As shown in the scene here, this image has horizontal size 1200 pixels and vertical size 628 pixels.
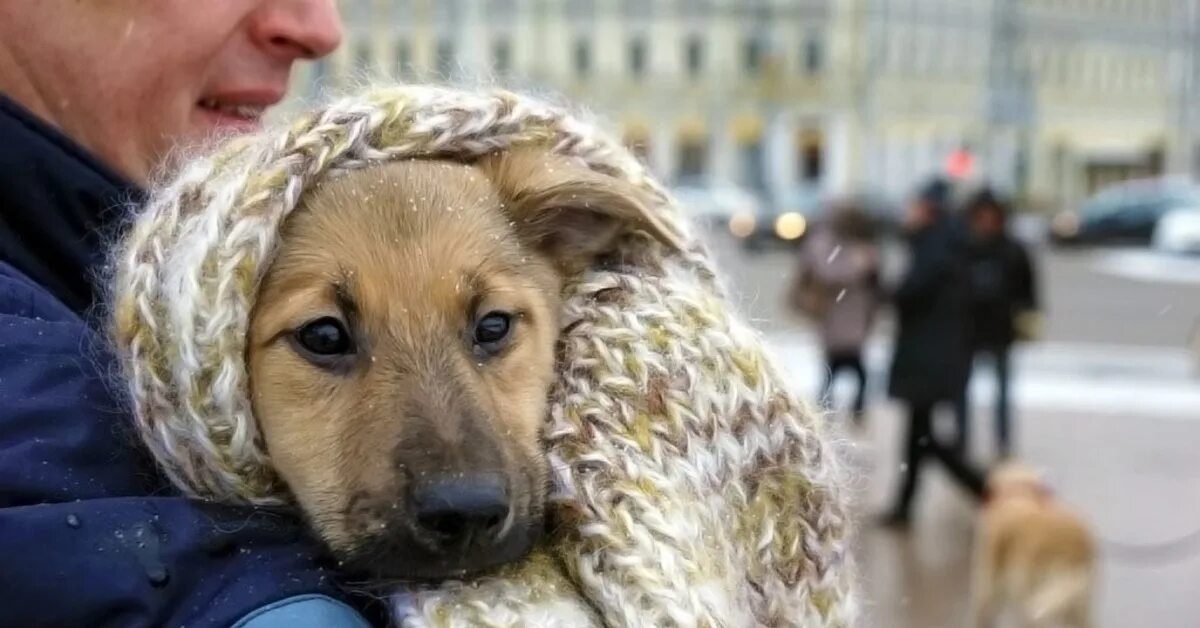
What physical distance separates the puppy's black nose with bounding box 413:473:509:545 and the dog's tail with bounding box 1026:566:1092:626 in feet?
17.6

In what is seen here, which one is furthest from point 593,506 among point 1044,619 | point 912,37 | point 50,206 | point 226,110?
point 912,37

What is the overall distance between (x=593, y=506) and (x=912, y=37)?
5639 centimetres

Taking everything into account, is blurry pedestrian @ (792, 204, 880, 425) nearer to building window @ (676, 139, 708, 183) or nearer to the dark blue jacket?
the dark blue jacket

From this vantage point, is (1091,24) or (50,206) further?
(1091,24)

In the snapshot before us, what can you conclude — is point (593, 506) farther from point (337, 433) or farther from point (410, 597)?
point (337, 433)

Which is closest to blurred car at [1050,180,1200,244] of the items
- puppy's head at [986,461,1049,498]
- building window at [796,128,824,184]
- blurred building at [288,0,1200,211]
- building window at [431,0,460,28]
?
blurred building at [288,0,1200,211]

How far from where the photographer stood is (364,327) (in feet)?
5.82

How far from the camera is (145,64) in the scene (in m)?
2.03

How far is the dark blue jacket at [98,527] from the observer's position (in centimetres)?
140

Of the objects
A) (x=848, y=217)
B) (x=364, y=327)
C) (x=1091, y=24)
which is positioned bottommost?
(x=1091, y=24)

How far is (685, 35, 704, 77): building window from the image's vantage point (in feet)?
176

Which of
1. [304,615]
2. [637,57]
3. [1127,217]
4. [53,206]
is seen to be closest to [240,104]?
[53,206]

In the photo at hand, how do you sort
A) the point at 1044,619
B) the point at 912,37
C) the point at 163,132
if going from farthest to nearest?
1. the point at 912,37
2. the point at 1044,619
3. the point at 163,132

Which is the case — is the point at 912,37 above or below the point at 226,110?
below
